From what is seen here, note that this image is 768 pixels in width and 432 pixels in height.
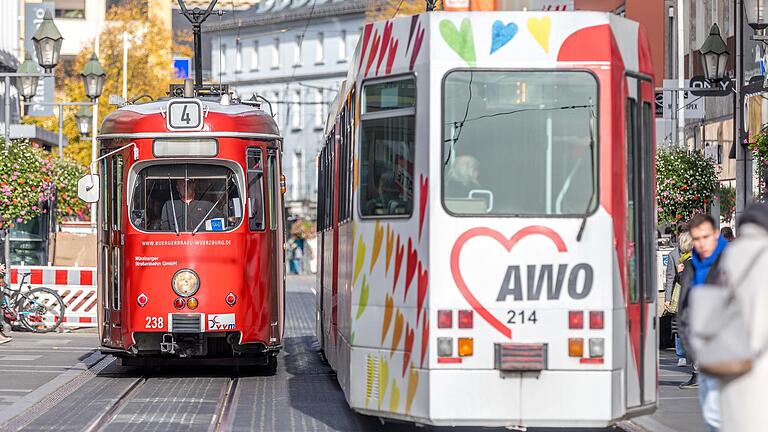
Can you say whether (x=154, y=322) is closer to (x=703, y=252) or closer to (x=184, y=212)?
(x=184, y=212)

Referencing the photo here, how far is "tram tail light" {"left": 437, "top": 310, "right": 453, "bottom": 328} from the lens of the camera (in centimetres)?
1164

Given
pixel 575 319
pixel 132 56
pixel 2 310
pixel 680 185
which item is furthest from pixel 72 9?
pixel 575 319

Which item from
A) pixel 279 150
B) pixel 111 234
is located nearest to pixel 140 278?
pixel 111 234

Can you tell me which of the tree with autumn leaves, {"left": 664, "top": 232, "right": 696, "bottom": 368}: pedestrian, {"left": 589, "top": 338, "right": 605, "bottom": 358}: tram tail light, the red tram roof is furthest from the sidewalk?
the tree with autumn leaves

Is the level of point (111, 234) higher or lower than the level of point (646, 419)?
higher

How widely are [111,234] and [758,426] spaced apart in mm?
12349

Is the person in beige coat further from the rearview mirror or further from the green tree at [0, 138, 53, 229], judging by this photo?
the green tree at [0, 138, 53, 229]

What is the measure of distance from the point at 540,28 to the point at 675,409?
200 inches

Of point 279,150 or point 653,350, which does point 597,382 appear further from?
point 279,150

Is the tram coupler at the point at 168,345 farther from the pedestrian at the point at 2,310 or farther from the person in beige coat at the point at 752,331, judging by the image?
the person in beige coat at the point at 752,331

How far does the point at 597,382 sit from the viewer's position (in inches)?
455

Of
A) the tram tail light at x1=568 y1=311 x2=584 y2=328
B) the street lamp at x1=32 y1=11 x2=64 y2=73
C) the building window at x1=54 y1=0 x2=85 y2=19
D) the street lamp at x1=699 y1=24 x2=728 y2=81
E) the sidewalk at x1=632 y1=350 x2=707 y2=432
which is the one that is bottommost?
the sidewalk at x1=632 y1=350 x2=707 y2=432

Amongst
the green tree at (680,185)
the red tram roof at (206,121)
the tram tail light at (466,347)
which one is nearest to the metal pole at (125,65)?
the green tree at (680,185)

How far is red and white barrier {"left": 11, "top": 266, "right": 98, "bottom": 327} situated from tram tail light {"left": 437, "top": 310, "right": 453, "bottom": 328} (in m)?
18.7
